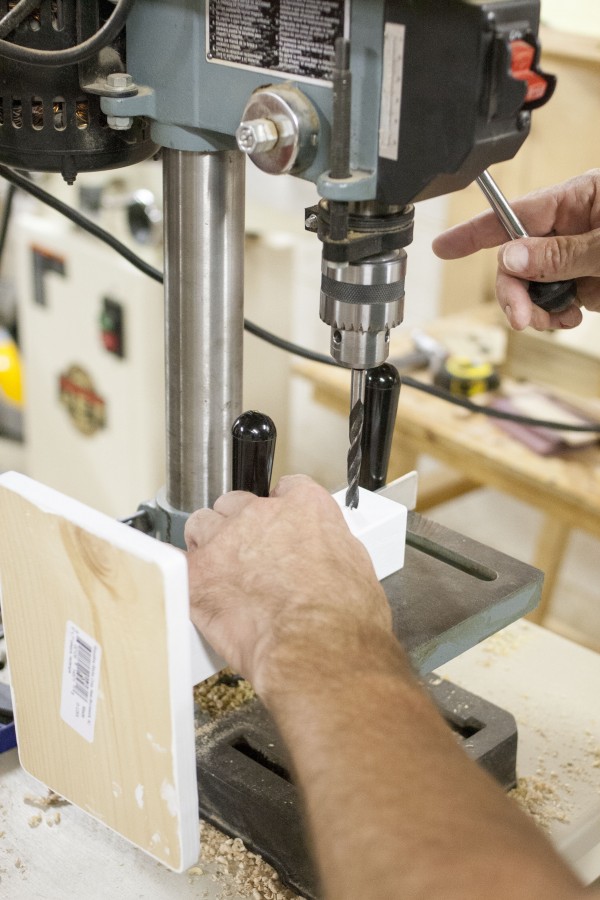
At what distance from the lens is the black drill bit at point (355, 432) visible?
0.82m

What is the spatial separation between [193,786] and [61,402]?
181 cm

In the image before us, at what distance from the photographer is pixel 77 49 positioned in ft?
2.44

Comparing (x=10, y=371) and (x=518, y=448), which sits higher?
(x=518, y=448)

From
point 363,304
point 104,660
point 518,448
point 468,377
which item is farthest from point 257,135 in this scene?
point 468,377

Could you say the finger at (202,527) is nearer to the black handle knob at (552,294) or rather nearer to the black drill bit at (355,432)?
the black drill bit at (355,432)

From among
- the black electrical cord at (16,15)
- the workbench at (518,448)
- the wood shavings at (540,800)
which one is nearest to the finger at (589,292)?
the wood shavings at (540,800)

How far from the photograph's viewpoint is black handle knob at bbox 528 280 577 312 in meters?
0.97

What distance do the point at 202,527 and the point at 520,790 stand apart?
0.38 m

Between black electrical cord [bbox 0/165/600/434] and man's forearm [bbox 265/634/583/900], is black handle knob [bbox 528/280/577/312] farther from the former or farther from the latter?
man's forearm [bbox 265/634/583/900]

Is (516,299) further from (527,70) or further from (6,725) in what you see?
(6,725)

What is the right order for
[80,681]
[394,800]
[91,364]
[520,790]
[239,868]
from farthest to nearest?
[91,364], [520,790], [239,868], [80,681], [394,800]

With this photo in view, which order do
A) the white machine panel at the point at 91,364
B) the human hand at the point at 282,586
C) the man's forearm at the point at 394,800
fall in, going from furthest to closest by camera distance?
the white machine panel at the point at 91,364, the human hand at the point at 282,586, the man's forearm at the point at 394,800

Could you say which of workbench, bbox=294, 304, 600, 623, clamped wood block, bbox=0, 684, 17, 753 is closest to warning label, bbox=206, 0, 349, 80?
clamped wood block, bbox=0, 684, 17, 753

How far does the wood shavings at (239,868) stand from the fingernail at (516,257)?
1.74 feet
